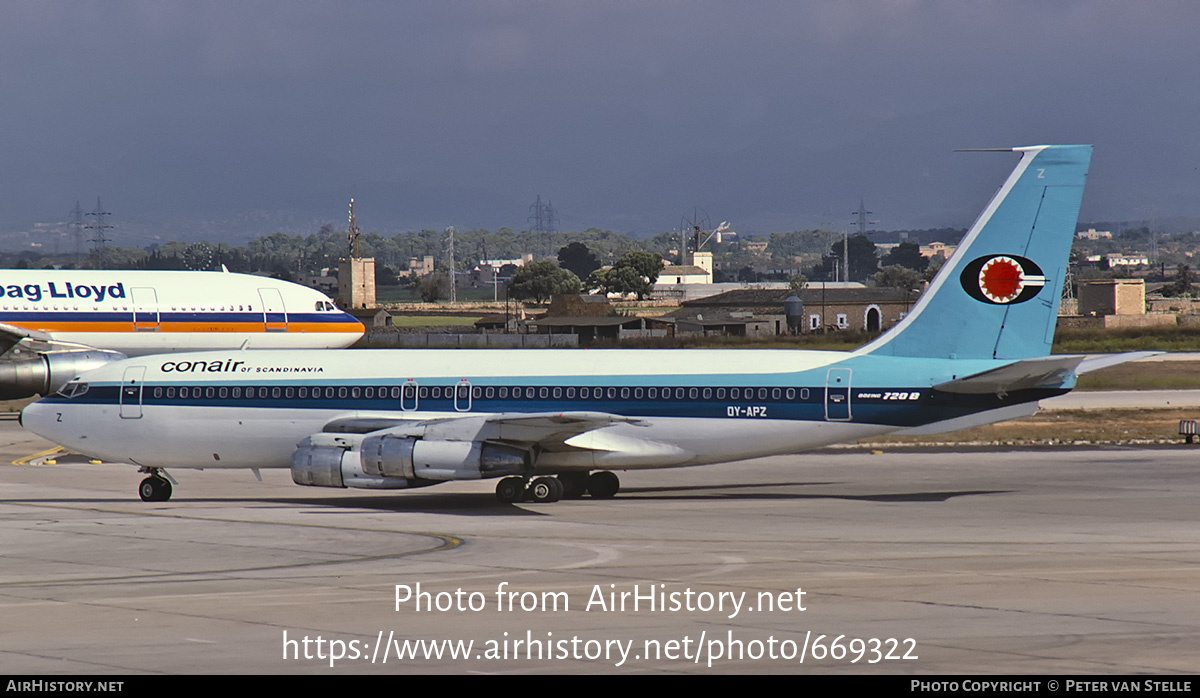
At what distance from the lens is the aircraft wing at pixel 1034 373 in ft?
100

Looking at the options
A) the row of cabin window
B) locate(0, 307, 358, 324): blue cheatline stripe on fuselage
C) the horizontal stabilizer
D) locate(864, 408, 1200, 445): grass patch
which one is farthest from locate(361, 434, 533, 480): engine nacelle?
locate(0, 307, 358, 324): blue cheatline stripe on fuselage

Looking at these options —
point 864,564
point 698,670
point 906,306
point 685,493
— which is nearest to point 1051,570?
point 864,564

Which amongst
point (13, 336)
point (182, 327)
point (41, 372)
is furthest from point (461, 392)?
point (13, 336)

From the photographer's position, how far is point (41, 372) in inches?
2127

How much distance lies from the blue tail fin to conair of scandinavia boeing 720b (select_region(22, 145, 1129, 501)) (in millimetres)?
36

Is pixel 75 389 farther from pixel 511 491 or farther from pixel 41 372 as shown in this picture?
pixel 41 372

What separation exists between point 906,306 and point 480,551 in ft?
386

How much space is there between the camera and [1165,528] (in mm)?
28031

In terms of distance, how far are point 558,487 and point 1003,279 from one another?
12.5m

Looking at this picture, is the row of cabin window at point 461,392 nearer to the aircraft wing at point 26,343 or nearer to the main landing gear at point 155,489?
the main landing gear at point 155,489

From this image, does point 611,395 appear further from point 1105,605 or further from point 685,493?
point 1105,605

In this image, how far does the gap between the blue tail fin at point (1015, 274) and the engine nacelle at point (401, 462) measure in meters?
10.3

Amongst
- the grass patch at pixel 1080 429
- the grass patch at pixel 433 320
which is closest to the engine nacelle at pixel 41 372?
the grass patch at pixel 1080 429

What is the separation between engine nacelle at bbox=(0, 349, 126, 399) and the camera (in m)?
53.8
